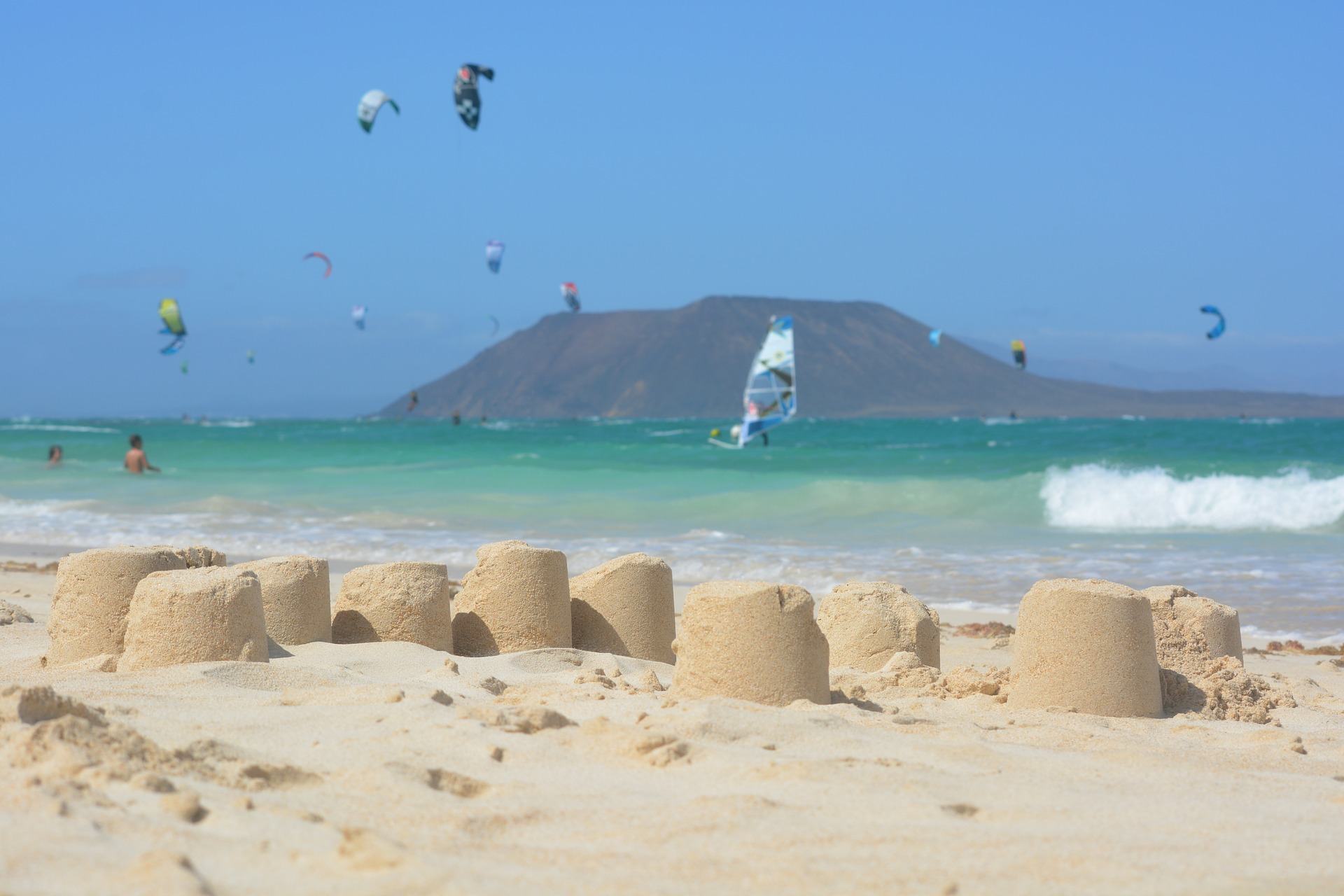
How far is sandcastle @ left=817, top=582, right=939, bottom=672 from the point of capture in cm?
646

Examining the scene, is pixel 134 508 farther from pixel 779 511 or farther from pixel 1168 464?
pixel 1168 464

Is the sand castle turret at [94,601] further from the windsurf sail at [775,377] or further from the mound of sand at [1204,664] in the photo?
the windsurf sail at [775,377]

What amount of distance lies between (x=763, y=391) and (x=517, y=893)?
28.0m

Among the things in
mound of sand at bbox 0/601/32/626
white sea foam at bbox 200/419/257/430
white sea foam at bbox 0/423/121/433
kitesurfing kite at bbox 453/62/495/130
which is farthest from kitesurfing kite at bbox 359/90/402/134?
white sea foam at bbox 200/419/257/430

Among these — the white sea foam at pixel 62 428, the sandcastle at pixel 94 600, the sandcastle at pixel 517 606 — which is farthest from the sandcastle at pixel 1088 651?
the white sea foam at pixel 62 428

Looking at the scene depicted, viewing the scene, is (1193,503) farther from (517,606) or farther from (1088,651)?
(517,606)

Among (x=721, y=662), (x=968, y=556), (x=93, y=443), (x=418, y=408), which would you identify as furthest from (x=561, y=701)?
(x=418, y=408)

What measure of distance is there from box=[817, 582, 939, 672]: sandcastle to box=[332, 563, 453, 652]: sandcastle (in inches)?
73.7

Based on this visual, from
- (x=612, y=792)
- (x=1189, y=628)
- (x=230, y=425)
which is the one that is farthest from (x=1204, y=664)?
(x=230, y=425)

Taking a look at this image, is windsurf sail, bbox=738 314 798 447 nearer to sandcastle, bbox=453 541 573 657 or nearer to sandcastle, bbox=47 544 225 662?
sandcastle, bbox=453 541 573 657

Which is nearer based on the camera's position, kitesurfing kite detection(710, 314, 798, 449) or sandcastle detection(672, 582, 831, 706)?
sandcastle detection(672, 582, 831, 706)

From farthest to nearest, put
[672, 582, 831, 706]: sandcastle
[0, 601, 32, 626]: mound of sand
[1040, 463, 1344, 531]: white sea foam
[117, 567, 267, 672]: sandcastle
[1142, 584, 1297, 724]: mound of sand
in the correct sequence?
[1040, 463, 1344, 531]: white sea foam
[0, 601, 32, 626]: mound of sand
[1142, 584, 1297, 724]: mound of sand
[117, 567, 267, 672]: sandcastle
[672, 582, 831, 706]: sandcastle

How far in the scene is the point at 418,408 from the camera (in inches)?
7480

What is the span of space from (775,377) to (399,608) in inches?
925
